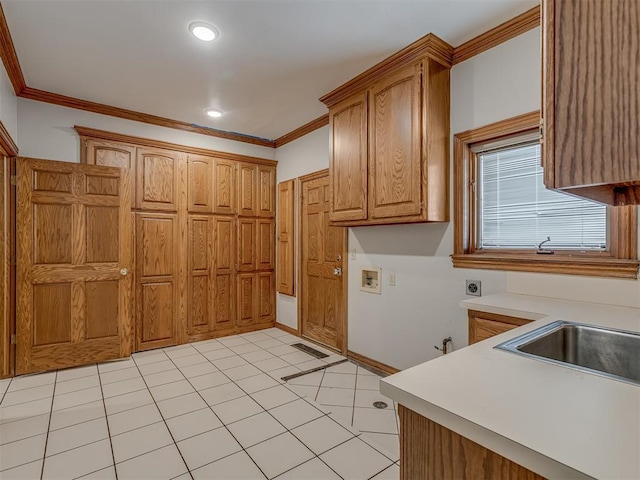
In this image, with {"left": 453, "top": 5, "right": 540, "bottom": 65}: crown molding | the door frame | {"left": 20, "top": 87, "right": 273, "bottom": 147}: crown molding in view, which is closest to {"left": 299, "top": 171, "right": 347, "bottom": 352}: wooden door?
the door frame

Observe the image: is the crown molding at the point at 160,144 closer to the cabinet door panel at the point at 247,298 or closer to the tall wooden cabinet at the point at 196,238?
the tall wooden cabinet at the point at 196,238

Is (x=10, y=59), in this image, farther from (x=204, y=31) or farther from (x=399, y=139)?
(x=399, y=139)

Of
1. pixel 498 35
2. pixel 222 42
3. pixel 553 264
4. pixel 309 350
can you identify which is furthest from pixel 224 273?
pixel 498 35

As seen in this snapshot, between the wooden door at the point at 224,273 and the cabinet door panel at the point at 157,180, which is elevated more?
the cabinet door panel at the point at 157,180

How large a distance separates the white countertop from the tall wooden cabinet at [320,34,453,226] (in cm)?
159

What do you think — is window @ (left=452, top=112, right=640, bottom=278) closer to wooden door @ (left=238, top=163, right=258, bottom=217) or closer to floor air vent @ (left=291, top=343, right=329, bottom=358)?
floor air vent @ (left=291, top=343, right=329, bottom=358)

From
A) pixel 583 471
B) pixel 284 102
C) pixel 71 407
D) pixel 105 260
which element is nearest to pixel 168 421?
pixel 71 407

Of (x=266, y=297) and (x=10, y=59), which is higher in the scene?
(x=10, y=59)

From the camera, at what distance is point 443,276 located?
8.73 ft

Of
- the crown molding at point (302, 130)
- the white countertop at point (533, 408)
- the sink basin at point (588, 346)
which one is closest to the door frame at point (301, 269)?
the crown molding at point (302, 130)

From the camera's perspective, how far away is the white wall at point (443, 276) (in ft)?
6.98

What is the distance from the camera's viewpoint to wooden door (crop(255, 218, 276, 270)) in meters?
4.76

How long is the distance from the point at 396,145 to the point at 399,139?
49mm

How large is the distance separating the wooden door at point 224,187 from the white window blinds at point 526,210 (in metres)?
3.09
